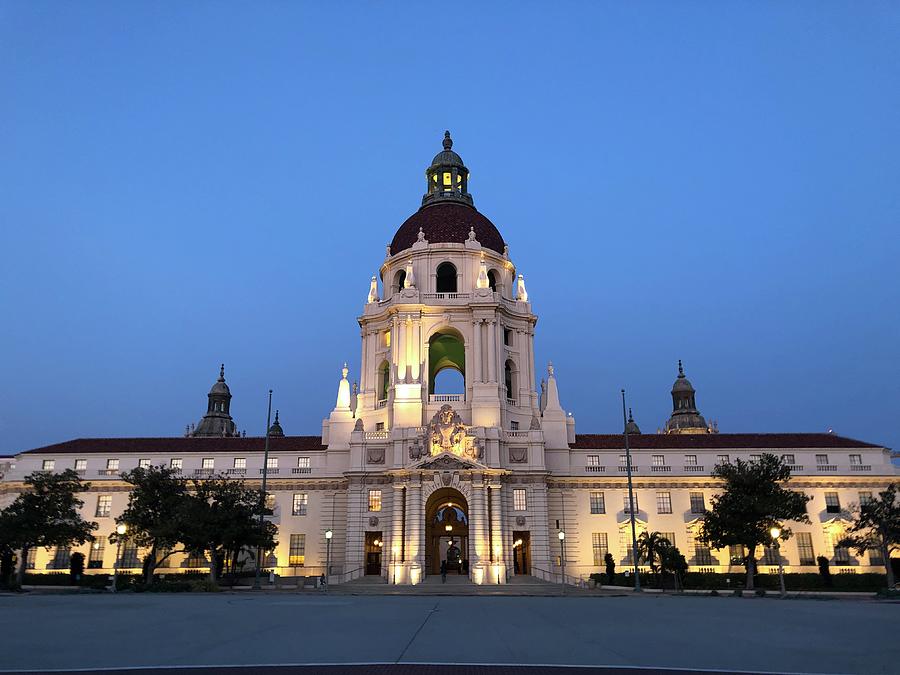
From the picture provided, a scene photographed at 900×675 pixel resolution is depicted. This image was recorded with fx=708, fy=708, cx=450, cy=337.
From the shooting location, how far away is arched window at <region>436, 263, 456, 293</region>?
250 feet

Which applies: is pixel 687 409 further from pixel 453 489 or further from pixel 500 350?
pixel 453 489

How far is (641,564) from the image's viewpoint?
212 feet

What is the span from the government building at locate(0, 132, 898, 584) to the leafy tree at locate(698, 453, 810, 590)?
11.0 meters

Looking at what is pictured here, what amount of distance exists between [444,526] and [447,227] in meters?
31.6

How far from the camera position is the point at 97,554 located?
222 ft

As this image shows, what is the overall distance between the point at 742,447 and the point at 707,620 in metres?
53.2

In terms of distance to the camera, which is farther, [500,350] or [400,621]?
[500,350]

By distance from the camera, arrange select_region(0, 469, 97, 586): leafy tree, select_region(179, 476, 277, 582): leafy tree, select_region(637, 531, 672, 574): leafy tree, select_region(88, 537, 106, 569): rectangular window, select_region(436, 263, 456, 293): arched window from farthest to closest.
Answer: select_region(436, 263, 456, 293): arched window < select_region(88, 537, 106, 569): rectangular window < select_region(637, 531, 672, 574): leafy tree < select_region(0, 469, 97, 586): leafy tree < select_region(179, 476, 277, 582): leafy tree

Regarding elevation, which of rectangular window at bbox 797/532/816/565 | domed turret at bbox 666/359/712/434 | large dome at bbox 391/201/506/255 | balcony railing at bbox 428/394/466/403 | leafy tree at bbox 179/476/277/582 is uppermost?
large dome at bbox 391/201/506/255

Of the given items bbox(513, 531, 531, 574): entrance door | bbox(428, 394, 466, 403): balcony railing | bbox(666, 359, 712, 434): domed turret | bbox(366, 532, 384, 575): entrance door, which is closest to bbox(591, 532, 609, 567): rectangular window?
bbox(513, 531, 531, 574): entrance door

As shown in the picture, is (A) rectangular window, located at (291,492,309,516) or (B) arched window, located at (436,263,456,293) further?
(B) arched window, located at (436,263,456,293)

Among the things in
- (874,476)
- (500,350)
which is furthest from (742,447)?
(500,350)

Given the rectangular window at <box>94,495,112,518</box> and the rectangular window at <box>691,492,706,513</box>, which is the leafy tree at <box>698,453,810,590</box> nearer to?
the rectangular window at <box>691,492,706,513</box>

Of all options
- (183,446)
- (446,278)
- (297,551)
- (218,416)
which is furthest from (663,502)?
(218,416)
